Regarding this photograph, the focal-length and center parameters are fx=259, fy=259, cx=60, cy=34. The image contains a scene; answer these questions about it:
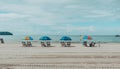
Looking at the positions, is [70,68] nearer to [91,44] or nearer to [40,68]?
[40,68]

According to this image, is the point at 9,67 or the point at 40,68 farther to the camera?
the point at 9,67

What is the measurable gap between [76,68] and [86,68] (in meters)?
0.59

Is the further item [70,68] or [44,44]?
[44,44]

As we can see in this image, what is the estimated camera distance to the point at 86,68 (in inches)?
561

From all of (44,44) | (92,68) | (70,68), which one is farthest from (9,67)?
(44,44)

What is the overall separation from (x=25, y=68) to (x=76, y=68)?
2.77m

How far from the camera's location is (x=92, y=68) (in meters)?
14.2

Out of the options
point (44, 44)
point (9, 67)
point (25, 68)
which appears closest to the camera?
point (25, 68)

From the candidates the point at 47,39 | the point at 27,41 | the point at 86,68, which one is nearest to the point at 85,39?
the point at 47,39

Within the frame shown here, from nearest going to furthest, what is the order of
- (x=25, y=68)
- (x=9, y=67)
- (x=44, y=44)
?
(x=25, y=68)
(x=9, y=67)
(x=44, y=44)

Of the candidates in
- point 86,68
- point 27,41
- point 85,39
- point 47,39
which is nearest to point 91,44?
point 85,39

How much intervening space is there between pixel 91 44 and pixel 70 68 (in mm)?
23307

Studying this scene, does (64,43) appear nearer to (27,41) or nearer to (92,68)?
(27,41)

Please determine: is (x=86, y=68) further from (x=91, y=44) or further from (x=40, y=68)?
(x=91, y=44)
